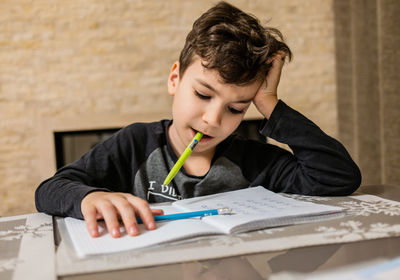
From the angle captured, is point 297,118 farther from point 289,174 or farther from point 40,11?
point 40,11

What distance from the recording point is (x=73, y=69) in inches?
92.2

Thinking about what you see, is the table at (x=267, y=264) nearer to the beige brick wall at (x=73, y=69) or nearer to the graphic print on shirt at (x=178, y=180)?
the graphic print on shirt at (x=178, y=180)

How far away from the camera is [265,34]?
1085 millimetres

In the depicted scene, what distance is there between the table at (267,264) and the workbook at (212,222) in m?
0.07

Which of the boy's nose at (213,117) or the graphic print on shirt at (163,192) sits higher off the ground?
the boy's nose at (213,117)

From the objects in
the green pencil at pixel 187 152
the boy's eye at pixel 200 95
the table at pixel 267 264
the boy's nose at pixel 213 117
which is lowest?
the table at pixel 267 264

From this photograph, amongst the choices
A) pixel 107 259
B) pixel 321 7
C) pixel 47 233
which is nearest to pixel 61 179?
pixel 47 233

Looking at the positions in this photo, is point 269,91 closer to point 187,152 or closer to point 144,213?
point 187,152

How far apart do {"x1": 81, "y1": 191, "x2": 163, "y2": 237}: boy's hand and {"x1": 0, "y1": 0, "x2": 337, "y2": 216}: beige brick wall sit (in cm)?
173

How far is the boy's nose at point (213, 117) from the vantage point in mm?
935

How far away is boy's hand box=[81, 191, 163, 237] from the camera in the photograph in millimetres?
607

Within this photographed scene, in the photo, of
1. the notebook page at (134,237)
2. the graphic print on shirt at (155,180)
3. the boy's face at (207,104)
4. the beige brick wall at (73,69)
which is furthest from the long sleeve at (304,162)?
the beige brick wall at (73,69)

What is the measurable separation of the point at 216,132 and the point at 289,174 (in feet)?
0.71

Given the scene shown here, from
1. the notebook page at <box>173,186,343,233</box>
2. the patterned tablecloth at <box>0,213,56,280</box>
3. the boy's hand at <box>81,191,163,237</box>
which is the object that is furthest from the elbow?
the patterned tablecloth at <box>0,213,56,280</box>
